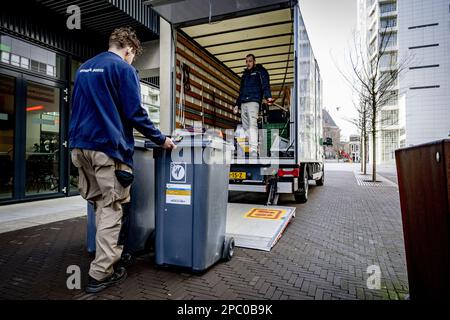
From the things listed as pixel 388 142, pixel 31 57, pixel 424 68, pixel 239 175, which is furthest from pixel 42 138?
pixel 388 142

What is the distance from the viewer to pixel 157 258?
9.44 feet

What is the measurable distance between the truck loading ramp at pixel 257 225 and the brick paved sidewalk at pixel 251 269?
0.47ft

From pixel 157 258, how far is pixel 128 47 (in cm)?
200

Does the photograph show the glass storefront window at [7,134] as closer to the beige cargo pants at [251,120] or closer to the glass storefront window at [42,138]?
the glass storefront window at [42,138]

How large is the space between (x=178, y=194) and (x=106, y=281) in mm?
935

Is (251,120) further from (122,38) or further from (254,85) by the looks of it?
(122,38)

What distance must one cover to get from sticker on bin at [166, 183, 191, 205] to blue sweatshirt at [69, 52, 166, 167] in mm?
512

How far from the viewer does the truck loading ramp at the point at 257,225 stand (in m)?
3.71

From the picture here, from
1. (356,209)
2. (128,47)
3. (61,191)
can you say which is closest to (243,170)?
(356,209)

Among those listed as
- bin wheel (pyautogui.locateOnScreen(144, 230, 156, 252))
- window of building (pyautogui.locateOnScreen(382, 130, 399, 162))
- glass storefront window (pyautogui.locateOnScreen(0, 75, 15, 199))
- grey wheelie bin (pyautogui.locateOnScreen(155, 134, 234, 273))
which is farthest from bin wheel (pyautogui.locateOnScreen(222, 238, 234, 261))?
window of building (pyautogui.locateOnScreen(382, 130, 399, 162))

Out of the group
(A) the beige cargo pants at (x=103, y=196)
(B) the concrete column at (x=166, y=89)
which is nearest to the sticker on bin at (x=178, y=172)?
(A) the beige cargo pants at (x=103, y=196)

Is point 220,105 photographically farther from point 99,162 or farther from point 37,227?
point 99,162

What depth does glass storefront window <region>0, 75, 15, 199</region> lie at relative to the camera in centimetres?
636
